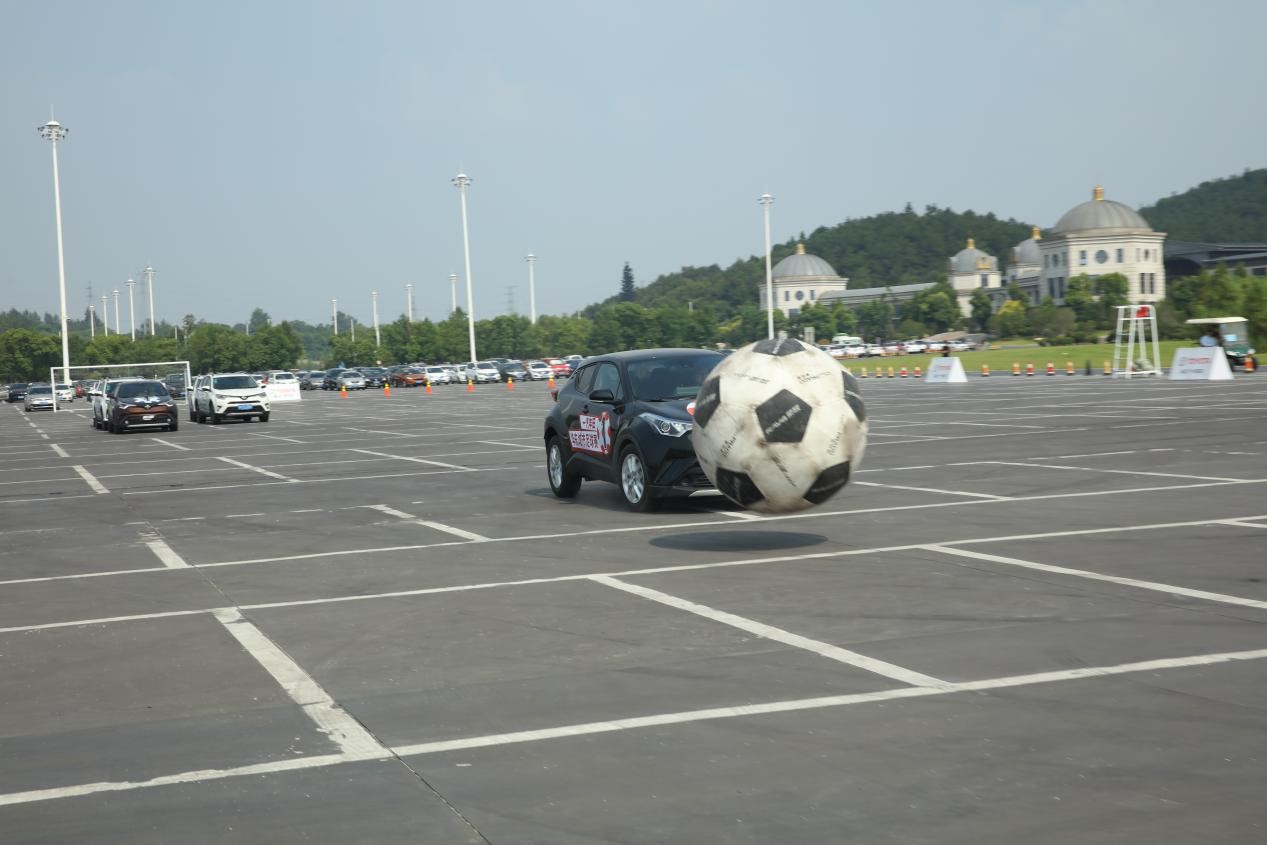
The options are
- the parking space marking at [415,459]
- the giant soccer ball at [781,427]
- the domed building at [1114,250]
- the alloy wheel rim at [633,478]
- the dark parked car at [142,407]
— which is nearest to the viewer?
the giant soccer ball at [781,427]

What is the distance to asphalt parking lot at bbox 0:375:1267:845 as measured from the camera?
5.27 m

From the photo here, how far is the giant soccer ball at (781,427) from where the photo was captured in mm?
10961

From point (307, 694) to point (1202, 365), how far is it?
48997 millimetres

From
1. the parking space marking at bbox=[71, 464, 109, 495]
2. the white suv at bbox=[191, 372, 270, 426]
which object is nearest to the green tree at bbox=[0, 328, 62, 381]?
the white suv at bbox=[191, 372, 270, 426]

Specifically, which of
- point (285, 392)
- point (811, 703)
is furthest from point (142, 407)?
point (811, 703)

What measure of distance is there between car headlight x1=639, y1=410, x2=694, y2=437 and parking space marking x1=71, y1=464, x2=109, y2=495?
9983 mm

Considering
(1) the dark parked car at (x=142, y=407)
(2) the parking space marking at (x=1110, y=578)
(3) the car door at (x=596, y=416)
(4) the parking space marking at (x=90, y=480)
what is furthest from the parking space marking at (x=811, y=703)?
(1) the dark parked car at (x=142, y=407)

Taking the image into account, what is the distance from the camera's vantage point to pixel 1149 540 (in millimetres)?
11789

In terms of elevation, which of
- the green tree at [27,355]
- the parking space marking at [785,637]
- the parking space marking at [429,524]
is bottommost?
the parking space marking at [785,637]

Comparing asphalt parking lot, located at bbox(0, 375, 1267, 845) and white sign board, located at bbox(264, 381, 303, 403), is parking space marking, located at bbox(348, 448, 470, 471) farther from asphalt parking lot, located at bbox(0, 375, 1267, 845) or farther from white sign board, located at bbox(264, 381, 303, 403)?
white sign board, located at bbox(264, 381, 303, 403)

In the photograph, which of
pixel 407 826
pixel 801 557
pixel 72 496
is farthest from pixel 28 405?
pixel 407 826

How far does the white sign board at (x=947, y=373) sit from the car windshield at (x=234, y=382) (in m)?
28.7

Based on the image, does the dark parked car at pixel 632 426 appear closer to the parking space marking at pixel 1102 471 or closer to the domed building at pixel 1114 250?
the parking space marking at pixel 1102 471

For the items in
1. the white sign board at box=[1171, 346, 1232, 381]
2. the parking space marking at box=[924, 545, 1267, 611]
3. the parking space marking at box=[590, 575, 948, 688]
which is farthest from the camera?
the white sign board at box=[1171, 346, 1232, 381]
